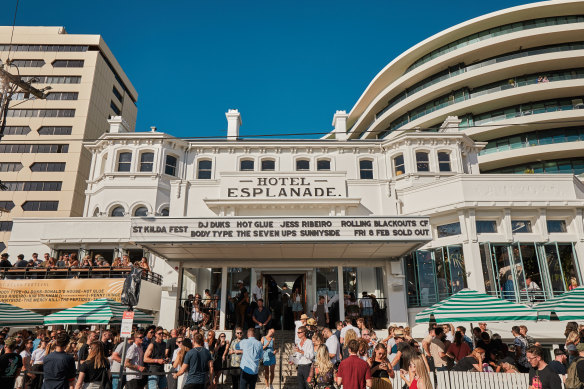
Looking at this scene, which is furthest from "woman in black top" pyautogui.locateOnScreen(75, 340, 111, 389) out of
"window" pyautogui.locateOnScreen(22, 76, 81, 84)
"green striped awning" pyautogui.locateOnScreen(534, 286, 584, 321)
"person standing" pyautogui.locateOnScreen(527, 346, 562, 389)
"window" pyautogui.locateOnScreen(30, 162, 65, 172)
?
Answer: "window" pyautogui.locateOnScreen(22, 76, 81, 84)

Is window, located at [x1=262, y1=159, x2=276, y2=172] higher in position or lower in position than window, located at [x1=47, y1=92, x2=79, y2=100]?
lower

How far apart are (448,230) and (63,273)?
1818 cm

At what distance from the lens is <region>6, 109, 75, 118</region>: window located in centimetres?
5103

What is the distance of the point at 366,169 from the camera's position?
2739 cm

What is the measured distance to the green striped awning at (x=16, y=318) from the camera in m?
12.9

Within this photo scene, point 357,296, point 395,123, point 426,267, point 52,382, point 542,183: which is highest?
point 395,123

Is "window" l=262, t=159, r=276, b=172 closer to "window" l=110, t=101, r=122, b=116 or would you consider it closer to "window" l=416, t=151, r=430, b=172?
"window" l=416, t=151, r=430, b=172

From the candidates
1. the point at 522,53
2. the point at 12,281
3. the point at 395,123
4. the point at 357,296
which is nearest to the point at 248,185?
the point at 357,296

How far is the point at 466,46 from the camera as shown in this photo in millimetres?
41094

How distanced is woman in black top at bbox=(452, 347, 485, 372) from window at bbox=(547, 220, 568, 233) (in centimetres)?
1236

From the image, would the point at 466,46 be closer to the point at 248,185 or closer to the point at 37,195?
the point at 248,185

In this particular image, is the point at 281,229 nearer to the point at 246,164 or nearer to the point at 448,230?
the point at 448,230

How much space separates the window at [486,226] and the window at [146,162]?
19606 mm

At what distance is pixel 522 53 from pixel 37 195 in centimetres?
5505
